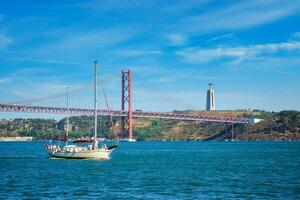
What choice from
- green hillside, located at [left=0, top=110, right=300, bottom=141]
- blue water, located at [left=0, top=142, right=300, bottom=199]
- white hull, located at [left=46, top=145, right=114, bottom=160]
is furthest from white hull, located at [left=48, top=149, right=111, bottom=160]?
green hillside, located at [left=0, top=110, right=300, bottom=141]

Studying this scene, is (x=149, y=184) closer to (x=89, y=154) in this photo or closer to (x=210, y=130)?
(x=89, y=154)

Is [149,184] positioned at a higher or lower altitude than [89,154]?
lower

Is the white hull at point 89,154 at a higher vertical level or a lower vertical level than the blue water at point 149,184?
higher

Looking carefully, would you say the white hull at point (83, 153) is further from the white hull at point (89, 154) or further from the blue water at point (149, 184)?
the blue water at point (149, 184)

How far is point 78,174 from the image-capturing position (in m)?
38.1

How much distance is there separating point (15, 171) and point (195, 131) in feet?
494

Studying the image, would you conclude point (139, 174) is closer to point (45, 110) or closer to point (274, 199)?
point (274, 199)

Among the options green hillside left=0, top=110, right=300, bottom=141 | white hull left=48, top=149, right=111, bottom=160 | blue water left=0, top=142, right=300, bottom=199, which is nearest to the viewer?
blue water left=0, top=142, right=300, bottom=199

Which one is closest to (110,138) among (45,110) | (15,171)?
(45,110)

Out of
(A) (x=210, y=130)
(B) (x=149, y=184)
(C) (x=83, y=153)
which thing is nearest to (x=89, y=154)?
(C) (x=83, y=153)

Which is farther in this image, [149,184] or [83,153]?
[83,153]

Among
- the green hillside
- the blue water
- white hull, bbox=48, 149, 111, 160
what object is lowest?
the blue water

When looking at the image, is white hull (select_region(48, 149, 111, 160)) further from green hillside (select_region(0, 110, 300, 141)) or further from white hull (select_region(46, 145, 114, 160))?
green hillside (select_region(0, 110, 300, 141))

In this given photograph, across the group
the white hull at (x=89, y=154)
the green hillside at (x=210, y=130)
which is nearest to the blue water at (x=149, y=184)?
the white hull at (x=89, y=154)
